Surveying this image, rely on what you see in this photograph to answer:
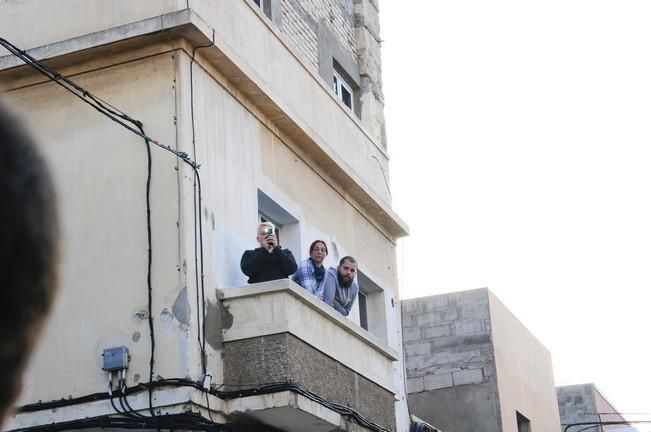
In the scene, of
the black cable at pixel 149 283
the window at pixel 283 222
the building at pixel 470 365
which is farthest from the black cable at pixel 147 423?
the building at pixel 470 365

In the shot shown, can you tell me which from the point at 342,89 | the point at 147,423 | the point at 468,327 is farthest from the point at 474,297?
the point at 147,423

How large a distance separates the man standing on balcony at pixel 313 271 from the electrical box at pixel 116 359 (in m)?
2.35

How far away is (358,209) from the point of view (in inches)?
628

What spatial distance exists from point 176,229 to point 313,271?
2.05 metres

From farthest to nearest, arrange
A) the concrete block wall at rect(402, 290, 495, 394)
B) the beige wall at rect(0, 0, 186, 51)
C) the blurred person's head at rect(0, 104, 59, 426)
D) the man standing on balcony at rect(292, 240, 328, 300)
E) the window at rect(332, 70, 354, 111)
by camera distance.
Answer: the concrete block wall at rect(402, 290, 495, 394)
the window at rect(332, 70, 354, 111)
the man standing on balcony at rect(292, 240, 328, 300)
the beige wall at rect(0, 0, 186, 51)
the blurred person's head at rect(0, 104, 59, 426)

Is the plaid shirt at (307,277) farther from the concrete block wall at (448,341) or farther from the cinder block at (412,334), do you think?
the cinder block at (412,334)

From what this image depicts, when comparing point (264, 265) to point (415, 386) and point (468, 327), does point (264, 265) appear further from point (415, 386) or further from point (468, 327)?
point (468, 327)

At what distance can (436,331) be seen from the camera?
24219mm

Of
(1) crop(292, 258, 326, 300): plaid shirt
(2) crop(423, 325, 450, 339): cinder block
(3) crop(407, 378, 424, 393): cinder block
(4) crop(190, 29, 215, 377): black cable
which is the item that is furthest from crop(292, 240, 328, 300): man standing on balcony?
(2) crop(423, 325, 450, 339): cinder block

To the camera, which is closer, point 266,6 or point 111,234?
point 111,234

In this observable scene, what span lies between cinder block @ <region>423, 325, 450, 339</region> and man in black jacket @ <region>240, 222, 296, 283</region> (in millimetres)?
12732

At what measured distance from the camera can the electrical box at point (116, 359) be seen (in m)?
10.7

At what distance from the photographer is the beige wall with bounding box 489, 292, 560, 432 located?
23.2 metres

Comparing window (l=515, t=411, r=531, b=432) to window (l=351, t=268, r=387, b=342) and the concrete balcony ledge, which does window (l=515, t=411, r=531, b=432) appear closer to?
window (l=351, t=268, r=387, b=342)
